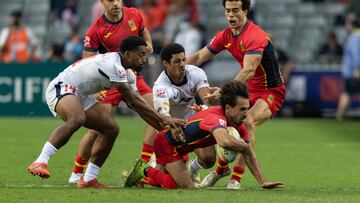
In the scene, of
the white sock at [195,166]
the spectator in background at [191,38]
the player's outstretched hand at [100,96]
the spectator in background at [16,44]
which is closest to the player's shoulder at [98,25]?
the player's outstretched hand at [100,96]

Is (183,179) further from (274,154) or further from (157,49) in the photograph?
(157,49)

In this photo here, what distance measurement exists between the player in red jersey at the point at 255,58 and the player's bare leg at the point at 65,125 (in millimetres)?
2118

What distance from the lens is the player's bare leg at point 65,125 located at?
12914mm

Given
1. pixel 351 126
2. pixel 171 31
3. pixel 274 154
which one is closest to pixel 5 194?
pixel 274 154

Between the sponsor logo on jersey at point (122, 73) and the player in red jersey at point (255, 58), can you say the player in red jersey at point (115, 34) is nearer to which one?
the player in red jersey at point (255, 58)

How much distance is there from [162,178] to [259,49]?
7.25ft

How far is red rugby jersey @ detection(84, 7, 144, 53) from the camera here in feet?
50.9

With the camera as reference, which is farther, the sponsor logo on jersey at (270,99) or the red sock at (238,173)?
the sponsor logo on jersey at (270,99)

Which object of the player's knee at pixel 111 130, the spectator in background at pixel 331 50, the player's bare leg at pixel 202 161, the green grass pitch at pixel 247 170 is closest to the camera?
the green grass pitch at pixel 247 170

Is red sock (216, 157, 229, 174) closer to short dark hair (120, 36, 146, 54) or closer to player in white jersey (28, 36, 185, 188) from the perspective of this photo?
player in white jersey (28, 36, 185, 188)

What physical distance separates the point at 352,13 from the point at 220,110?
20261mm

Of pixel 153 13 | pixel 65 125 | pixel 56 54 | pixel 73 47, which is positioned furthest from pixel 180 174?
pixel 153 13

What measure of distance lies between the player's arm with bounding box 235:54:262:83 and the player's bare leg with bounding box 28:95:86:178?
216cm

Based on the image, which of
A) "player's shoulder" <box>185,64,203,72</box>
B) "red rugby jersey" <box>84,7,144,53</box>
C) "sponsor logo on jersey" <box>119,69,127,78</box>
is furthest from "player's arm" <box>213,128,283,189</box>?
"red rugby jersey" <box>84,7,144,53</box>
